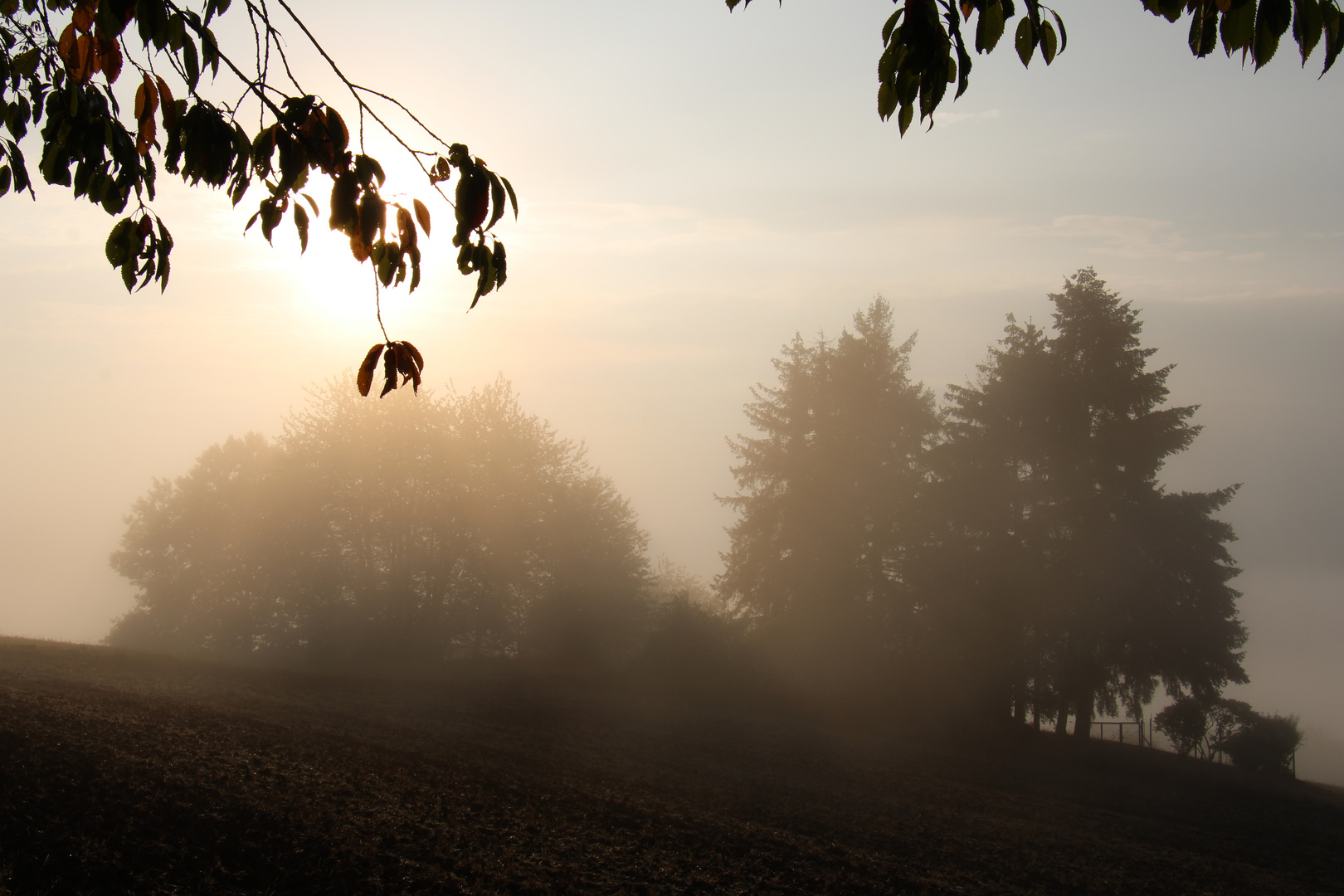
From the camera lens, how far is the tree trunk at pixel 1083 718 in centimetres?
2109

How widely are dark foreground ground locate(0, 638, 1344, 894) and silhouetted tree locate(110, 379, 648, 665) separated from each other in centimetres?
868

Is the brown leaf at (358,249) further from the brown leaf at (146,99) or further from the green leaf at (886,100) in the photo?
the green leaf at (886,100)

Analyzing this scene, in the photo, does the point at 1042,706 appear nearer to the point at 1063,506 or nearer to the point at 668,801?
the point at 1063,506

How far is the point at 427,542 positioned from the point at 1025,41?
29026mm

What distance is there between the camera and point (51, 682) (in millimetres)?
12641

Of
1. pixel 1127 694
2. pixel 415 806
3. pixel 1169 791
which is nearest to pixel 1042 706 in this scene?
pixel 1127 694

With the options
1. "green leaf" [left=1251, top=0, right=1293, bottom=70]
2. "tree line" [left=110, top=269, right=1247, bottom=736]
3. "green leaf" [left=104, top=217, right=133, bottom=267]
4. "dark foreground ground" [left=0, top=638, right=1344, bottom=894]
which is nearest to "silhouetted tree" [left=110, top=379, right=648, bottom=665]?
"tree line" [left=110, top=269, right=1247, bottom=736]

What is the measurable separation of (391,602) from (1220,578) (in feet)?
86.3

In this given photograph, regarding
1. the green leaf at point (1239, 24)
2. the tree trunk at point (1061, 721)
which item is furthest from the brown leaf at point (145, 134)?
the tree trunk at point (1061, 721)

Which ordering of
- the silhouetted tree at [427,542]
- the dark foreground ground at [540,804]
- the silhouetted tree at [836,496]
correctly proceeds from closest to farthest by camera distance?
the dark foreground ground at [540,804] < the silhouetted tree at [836,496] < the silhouetted tree at [427,542]

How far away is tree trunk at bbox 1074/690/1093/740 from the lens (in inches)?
830

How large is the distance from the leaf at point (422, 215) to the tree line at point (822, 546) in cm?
2169

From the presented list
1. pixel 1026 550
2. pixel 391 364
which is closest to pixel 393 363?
pixel 391 364

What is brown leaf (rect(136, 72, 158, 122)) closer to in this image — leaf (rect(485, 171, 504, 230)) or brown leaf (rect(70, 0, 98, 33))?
brown leaf (rect(70, 0, 98, 33))
